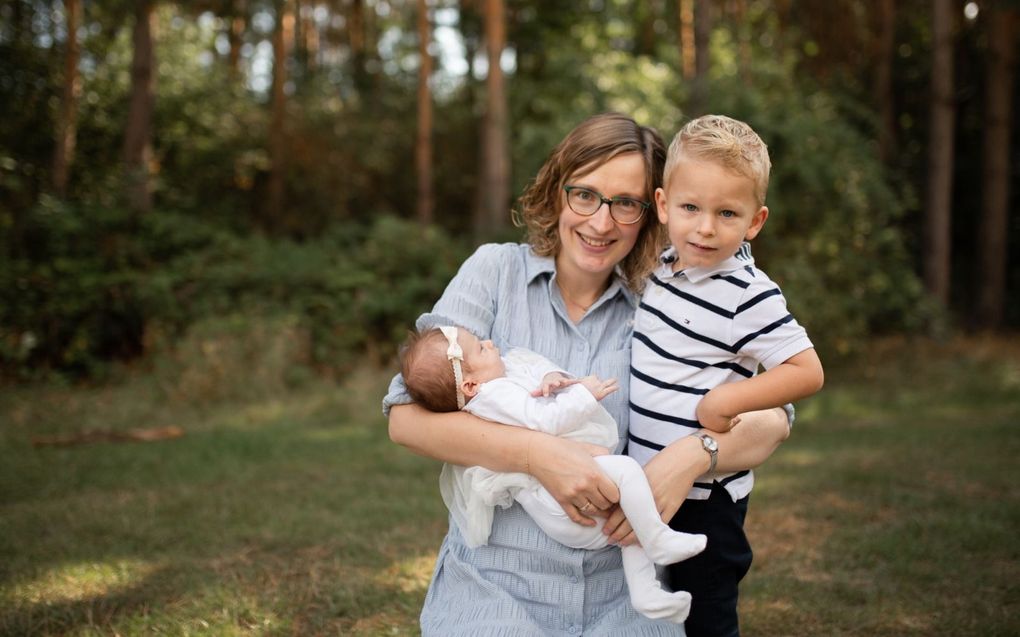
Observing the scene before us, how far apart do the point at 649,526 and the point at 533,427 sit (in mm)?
351

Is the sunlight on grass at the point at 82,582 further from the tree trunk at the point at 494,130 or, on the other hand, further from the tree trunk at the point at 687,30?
the tree trunk at the point at 687,30

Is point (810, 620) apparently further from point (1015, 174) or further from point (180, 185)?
point (1015, 174)

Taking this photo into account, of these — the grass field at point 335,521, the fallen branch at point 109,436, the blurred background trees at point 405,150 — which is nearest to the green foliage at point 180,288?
the blurred background trees at point 405,150

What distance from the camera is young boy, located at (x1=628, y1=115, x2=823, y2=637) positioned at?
187 cm

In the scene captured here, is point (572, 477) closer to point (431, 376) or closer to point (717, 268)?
point (431, 376)

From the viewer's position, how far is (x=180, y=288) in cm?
894

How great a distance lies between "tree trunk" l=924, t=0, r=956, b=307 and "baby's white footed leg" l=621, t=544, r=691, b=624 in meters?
9.79

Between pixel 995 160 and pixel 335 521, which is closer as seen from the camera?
pixel 335 521

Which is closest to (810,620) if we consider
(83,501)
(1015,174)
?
(83,501)

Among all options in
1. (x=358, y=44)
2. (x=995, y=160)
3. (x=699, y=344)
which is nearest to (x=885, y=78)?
(x=995, y=160)

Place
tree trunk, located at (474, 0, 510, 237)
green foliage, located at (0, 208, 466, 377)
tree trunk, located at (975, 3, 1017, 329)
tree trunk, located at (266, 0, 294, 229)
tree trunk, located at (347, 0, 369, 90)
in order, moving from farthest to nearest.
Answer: tree trunk, located at (347, 0, 369, 90)
tree trunk, located at (266, 0, 294, 229)
tree trunk, located at (975, 3, 1017, 329)
tree trunk, located at (474, 0, 510, 237)
green foliage, located at (0, 208, 466, 377)

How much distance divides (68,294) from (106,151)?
5361 millimetres

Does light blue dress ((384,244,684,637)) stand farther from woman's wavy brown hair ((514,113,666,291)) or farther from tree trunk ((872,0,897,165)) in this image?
tree trunk ((872,0,897,165))

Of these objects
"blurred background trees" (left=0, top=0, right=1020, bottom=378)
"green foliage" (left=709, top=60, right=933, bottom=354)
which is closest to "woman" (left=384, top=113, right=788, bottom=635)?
"blurred background trees" (left=0, top=0, right=1020, bottom=378)
